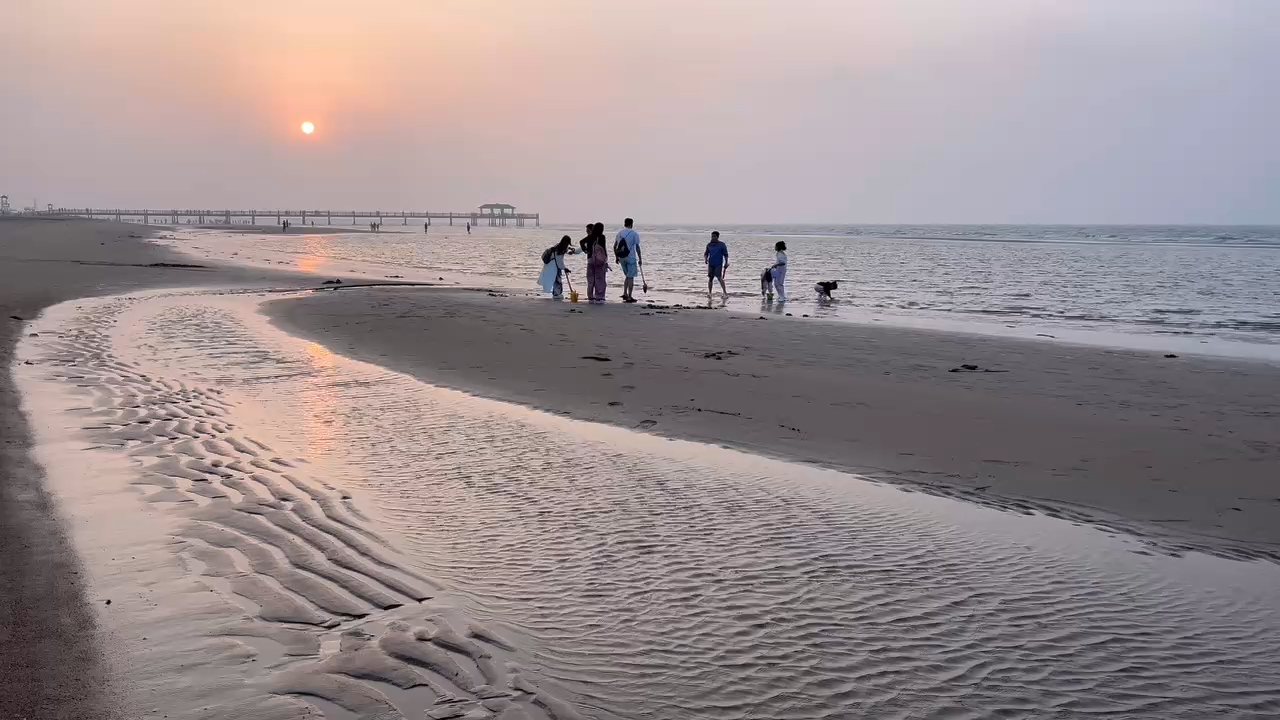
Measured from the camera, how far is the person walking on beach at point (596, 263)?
809 inches

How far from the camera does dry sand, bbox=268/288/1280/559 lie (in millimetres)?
6648

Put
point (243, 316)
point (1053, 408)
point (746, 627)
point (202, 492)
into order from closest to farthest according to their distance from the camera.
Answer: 1. point (746, 627)
2. point (202, 492)
3. point (1053, 408)
4. point (243, 316)

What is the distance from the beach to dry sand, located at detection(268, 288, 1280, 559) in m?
0.06

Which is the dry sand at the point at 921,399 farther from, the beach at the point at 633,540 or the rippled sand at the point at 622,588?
the rippled sand at the point at 622,588

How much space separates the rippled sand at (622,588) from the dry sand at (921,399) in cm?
78

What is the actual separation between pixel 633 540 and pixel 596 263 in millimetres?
15779

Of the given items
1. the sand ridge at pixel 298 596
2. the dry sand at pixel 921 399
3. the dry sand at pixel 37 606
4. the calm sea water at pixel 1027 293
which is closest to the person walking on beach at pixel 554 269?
the calm sea water at pixel 1027 293

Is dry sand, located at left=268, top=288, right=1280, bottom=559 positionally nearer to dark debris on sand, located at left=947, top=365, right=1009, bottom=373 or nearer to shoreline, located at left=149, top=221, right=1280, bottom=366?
dark debris on sand, located at left=947, top=365, right=1009, bottom=373

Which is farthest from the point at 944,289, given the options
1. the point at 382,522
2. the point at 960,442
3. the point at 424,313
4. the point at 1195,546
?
the point at 382,522

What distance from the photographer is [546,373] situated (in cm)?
1135

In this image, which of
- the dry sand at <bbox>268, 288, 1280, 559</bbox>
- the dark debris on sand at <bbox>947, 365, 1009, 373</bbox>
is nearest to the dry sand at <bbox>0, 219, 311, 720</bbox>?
the dry sand at <bbox>268, 288, 1280, 559</bbox>

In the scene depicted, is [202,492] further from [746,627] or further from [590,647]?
[746,627]

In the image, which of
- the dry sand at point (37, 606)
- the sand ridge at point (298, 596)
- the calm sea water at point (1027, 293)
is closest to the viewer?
the dry sand at point (37, 606)

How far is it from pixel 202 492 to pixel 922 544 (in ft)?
16.1
